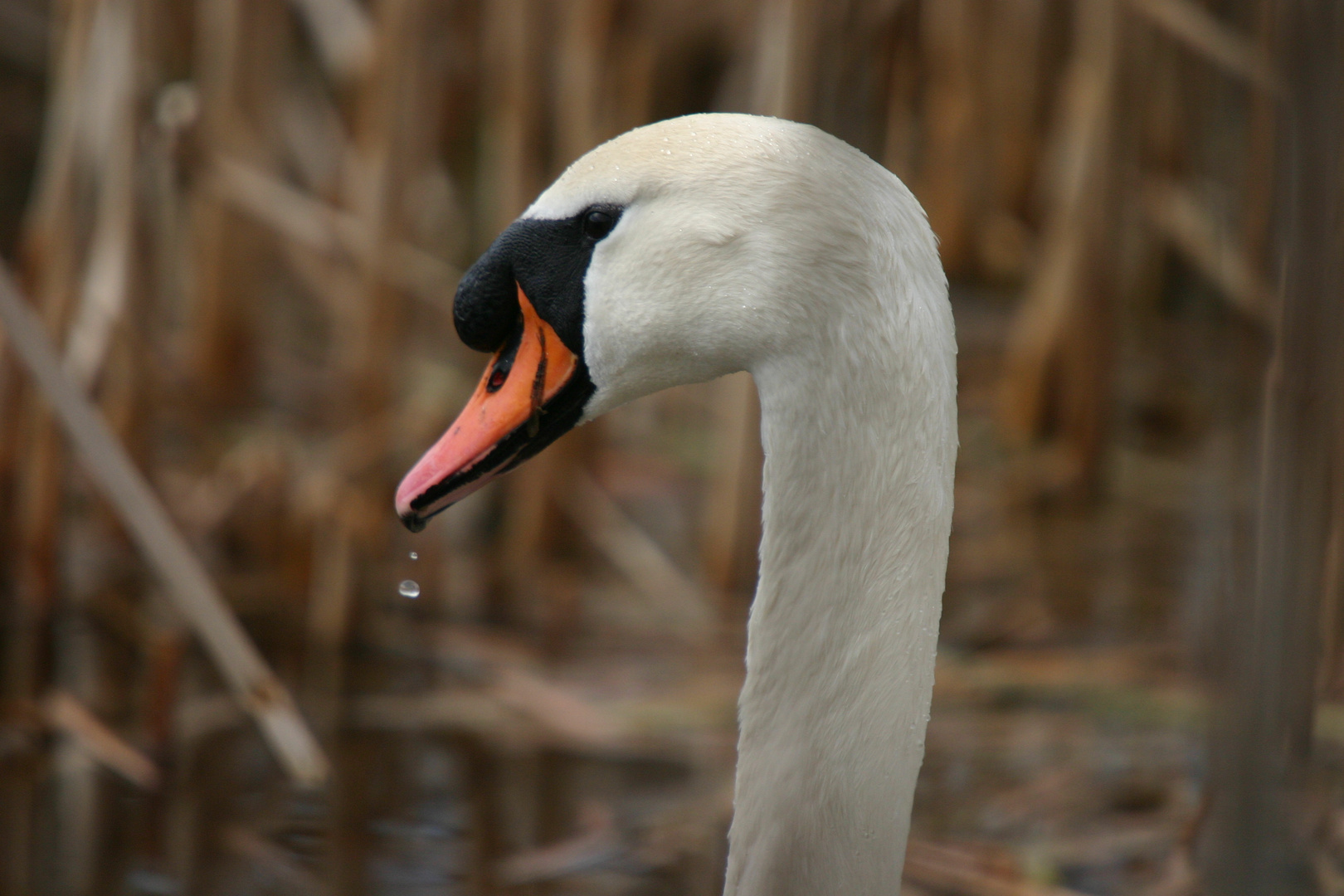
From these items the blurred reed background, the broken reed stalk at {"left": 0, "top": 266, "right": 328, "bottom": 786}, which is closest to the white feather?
the blurred reed background

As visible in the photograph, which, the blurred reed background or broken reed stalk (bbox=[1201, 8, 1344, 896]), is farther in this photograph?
the blurred reed background

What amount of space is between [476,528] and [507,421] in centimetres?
223

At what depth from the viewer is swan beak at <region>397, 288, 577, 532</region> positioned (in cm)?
148

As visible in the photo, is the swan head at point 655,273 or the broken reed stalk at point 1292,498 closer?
the broken reed stalk at point 1292,498

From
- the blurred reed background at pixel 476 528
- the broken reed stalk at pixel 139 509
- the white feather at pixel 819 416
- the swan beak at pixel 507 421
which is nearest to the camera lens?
the white feather at pixel 819 416

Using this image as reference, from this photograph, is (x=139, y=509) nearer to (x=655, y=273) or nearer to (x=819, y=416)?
(x=655, y=273)

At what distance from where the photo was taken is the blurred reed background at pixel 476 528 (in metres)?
2.51

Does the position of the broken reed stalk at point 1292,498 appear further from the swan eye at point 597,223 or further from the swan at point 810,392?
the swan eye at point 597,223

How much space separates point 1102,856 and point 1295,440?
1831 millimetres

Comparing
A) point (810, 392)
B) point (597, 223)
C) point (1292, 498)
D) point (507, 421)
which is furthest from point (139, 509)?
point (1292, 498)

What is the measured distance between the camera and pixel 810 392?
1340mm

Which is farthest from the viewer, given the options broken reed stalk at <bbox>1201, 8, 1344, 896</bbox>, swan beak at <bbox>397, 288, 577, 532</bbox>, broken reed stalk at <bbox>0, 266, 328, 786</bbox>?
broken reed stalk at <bbox>0, 266, 328, 786</bbox>

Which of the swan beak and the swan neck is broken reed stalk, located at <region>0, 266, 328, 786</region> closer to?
→ the swan beak

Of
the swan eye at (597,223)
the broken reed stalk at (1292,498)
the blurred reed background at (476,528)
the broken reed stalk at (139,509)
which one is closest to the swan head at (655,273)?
the swan eye at (597,223)
